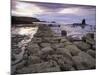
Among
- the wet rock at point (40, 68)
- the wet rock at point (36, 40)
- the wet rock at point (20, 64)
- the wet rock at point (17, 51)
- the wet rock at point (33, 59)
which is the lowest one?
the wet rock at point (40, 68)

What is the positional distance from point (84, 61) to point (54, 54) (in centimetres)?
48

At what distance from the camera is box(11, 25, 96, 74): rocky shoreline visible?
7.83ft

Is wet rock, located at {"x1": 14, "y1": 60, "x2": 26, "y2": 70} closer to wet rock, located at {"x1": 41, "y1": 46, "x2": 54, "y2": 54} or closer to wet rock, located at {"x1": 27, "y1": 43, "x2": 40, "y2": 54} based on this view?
wet rock, located at {"x1": 27, "y1": 43, "x2": 40, "y2": 54}

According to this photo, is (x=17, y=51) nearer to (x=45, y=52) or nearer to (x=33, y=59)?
(x=33, y=59)

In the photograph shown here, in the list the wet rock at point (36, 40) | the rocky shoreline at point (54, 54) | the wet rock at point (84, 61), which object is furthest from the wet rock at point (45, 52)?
the wet rock at point (84, 61)

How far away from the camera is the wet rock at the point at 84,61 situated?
2570mm

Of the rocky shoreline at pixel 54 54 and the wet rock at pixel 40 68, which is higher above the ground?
the rocky shoreline at pixel 54 54

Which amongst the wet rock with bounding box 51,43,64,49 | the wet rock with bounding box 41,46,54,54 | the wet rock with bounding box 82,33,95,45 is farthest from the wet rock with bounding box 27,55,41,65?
the wet rock with bounding box 82,33,95,45

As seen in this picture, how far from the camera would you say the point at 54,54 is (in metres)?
2.48

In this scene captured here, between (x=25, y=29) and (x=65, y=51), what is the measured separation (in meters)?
0.66

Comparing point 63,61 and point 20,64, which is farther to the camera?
point 63,61

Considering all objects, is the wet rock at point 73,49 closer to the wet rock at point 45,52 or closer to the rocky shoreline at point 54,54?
the rocky shoreline at point 54,54

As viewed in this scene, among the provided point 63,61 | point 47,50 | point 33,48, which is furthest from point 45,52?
point 63,61

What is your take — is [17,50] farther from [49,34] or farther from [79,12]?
[79,12]
